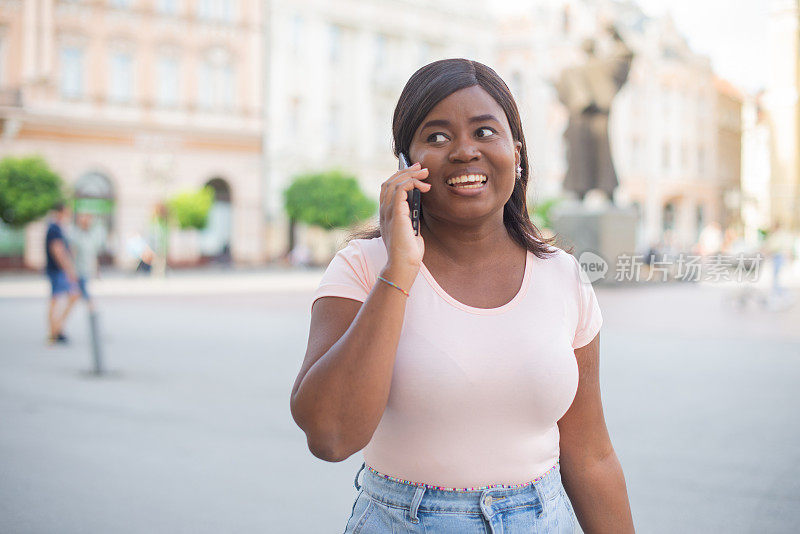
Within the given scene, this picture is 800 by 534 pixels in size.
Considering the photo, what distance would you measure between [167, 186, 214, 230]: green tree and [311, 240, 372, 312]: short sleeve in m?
30.5

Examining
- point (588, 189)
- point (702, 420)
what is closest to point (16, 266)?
point (588, 189)

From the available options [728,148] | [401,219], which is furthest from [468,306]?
[728,148]

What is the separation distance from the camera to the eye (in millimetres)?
1638

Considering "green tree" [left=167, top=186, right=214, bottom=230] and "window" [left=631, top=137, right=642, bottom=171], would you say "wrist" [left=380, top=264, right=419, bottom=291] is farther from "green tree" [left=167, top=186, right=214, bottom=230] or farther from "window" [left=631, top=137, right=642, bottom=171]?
"window" [left=631, top=137, right=642, bottom=171]

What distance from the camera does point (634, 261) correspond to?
3691 millimetres

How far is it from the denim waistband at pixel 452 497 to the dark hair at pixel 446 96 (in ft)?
1.76

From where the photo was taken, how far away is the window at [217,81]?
36.5 meters

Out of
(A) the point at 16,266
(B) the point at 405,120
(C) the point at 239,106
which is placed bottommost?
(A) the point at 16,266

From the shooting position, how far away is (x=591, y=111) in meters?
16.5

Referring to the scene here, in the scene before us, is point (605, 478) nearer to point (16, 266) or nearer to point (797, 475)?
point (797, 475)

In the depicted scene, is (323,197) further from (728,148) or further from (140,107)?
(728,148)

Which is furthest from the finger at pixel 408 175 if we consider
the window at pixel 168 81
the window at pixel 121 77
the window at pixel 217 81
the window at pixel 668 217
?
the window at pixel 668 217

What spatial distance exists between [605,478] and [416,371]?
1.96ft

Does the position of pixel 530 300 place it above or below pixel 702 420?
above
